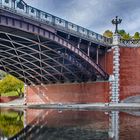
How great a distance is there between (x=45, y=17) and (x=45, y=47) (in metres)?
4.58

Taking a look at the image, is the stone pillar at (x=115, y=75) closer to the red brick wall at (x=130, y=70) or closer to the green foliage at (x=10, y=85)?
the red brick wall at (x=130, y=70)

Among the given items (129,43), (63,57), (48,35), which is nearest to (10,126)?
(48,35)

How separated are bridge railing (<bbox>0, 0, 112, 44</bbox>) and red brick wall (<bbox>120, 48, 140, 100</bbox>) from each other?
14.4 ft

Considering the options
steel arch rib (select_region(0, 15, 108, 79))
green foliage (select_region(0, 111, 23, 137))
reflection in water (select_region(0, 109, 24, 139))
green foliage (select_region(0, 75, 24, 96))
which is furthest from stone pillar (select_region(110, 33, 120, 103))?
green foliage (select_region(0, 75, 24, 96))

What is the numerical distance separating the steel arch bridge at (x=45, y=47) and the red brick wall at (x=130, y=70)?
2856 mm

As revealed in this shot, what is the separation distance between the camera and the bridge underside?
1576 inches

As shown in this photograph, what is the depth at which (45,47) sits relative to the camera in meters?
42.7

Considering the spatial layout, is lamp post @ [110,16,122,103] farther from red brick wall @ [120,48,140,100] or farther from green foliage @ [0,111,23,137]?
green foliage @ [0,111,23,137]

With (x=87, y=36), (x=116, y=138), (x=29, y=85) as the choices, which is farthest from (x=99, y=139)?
(x=29, y=85)

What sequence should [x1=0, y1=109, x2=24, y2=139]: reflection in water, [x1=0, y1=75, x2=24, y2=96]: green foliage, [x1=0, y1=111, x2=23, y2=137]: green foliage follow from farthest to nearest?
[x1=0, y1=75, x2=24, y2=96]: green foliage → [x1=0, y1=111, x2=23, y2=137]: green foliage → [x1=0, y1=109, x2=24, y2=139]: reflection in water

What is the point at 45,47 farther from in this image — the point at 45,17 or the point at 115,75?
the point at 115,75

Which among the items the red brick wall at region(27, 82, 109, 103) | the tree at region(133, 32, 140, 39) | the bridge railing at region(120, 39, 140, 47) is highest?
the tree at region(133, 32, 140, 39)

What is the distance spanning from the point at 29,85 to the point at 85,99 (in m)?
19.2

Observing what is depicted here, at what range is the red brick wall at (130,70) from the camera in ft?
173
